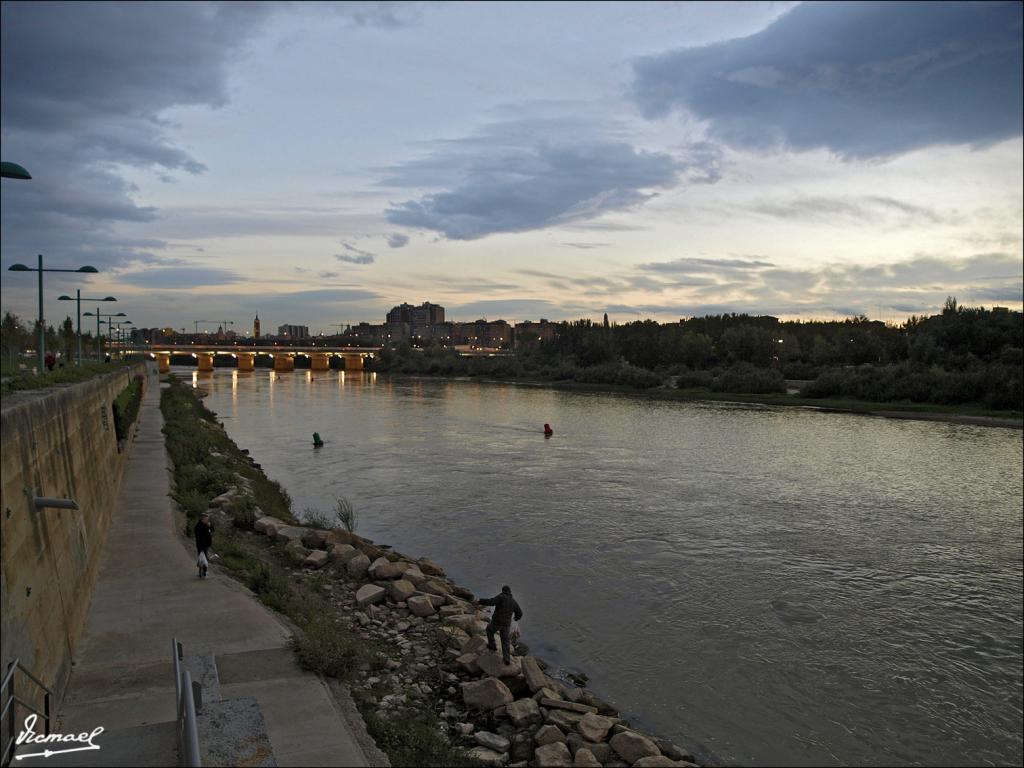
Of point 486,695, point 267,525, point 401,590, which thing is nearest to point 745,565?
point 401,590

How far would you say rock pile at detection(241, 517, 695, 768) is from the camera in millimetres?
10367

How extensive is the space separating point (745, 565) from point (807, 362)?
10637cm

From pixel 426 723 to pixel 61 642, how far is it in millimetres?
5520

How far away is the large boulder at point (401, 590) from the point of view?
52.3ft

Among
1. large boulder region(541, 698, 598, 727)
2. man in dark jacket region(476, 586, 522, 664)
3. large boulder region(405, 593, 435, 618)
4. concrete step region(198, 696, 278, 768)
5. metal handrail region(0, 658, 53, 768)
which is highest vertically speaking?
metal handrail region(0, 658, 53, 768)

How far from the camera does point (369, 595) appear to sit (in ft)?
51.0

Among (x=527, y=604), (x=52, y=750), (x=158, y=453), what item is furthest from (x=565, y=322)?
(x=52, y=750)

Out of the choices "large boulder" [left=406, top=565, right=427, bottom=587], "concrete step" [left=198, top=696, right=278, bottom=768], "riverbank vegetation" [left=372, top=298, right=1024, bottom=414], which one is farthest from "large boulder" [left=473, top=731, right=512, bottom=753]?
"riverbank vegetation" [left=372, top=298, right=1024, bottom=414]

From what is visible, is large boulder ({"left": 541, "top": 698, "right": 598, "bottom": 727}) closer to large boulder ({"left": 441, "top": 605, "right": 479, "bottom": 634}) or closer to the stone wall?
large boulder ({"left": 441, "top": 605, "right": 479, "bottom": 634})

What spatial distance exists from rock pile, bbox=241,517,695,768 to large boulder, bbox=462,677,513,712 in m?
0.02

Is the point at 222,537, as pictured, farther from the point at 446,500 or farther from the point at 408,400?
the point at 408,400

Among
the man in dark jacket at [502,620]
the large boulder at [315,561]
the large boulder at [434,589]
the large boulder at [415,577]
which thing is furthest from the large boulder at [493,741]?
the large boulder at [315,561]

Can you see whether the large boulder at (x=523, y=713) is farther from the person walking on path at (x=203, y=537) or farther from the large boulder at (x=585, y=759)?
the person walking on path at (x=203, y=537)

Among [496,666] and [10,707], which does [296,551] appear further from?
[10,707]
